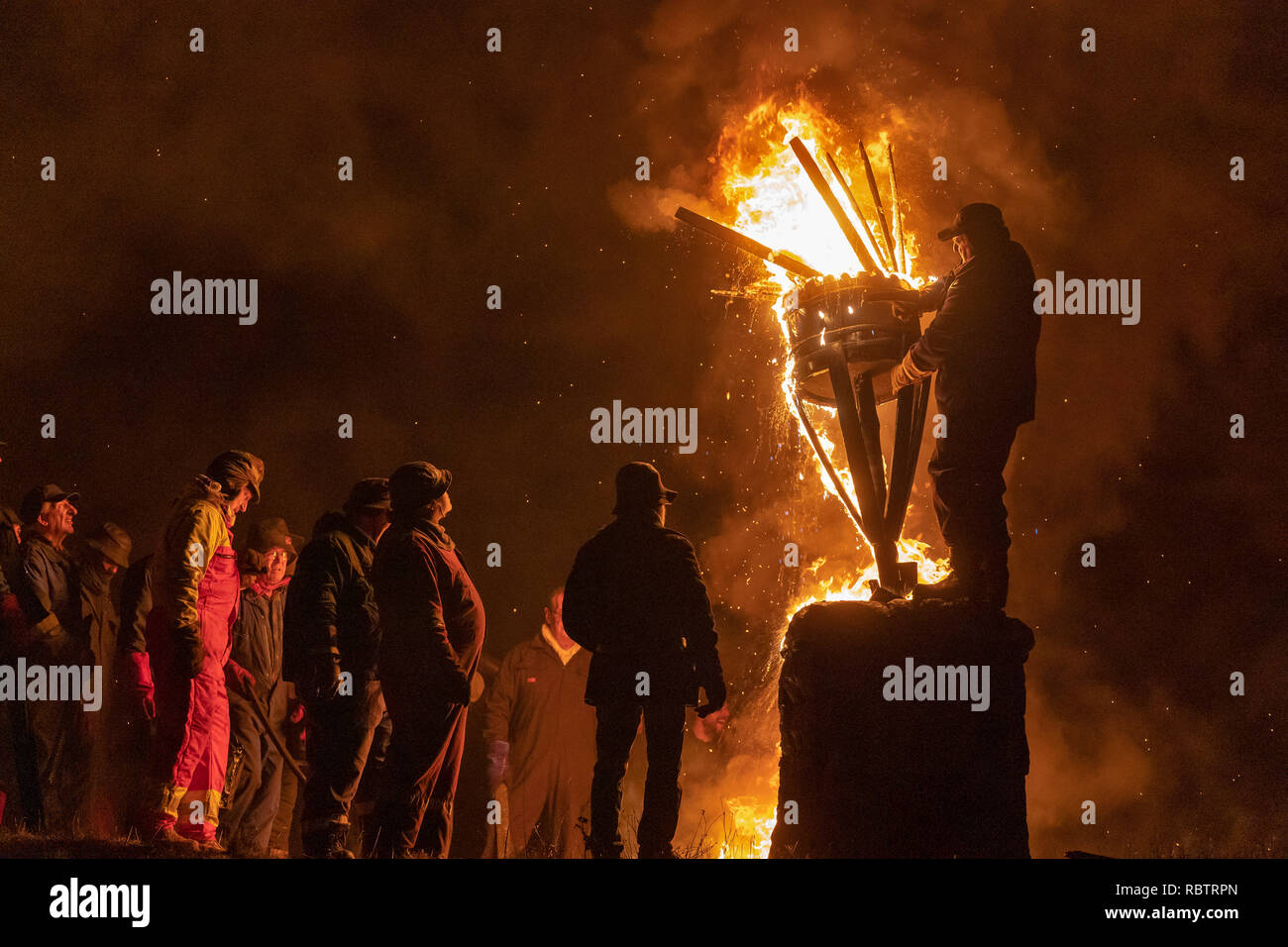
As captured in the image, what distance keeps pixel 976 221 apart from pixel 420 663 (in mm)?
4415

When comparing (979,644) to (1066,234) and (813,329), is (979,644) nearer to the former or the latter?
(813,329)

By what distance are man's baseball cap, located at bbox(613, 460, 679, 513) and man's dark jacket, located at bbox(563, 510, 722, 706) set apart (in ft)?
0.42

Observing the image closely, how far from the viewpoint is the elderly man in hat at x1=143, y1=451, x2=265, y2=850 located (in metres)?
6.44

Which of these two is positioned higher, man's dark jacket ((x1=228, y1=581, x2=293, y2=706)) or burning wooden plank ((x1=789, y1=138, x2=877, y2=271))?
burning wooden plank ((x1=789, y1=138, x2=877, y2=271))

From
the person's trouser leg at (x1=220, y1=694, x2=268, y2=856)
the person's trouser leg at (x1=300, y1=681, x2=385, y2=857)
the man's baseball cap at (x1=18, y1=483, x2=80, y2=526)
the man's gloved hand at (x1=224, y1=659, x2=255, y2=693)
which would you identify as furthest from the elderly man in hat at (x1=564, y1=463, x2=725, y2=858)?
the man's baseball cap at (x1=18, y1=483, x2=80, y2=526)

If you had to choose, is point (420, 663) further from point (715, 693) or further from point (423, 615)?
point (715, 693)

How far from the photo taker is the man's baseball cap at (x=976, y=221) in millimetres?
6469

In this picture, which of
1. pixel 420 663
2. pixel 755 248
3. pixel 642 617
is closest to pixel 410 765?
pixel 420 663

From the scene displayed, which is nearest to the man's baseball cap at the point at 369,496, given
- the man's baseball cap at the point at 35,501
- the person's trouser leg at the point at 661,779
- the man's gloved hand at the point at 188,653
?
the man's gloved hand at the point at 188,653

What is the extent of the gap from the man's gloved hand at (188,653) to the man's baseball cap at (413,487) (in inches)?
62.8

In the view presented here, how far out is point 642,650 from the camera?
594cm

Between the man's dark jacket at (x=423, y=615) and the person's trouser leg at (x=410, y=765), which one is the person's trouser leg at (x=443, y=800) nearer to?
the person's trouser leg at (x=410, y=765)

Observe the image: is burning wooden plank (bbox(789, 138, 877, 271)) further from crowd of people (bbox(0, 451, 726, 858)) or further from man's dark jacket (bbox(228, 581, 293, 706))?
man's dark jacket (bbox(228, 581, 293, 706))

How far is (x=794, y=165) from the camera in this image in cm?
853
